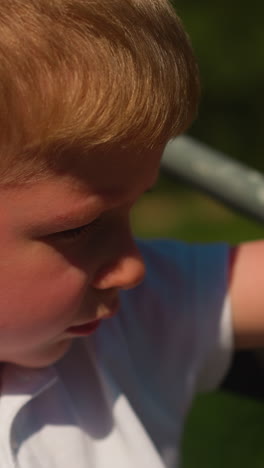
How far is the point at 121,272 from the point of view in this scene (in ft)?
2.52

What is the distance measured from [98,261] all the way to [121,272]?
0.08 ft

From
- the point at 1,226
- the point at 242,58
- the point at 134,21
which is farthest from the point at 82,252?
the point at 242,58

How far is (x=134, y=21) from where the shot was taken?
66cm

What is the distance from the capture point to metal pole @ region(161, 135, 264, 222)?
920 millimetres

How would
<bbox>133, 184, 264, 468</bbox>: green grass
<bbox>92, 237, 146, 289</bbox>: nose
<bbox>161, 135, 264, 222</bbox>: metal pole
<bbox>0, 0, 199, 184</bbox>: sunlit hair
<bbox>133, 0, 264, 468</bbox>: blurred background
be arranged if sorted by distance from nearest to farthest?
<bbox>0, 0, 199, 184</bbox>: sunlit hair, <bbox>92, 237, 146, 289</bbox>: nose, <bbox>161, 135, 264, 222</bbox>: metal pole, <bbox>133, 184, 264, 468</bbox>: green grass, <bbox>133, 0, 264, 468</bbox>: blurred background

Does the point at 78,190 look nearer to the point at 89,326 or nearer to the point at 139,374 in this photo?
the point at 89,326

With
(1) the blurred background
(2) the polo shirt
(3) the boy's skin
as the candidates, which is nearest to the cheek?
(3) the boy's skin

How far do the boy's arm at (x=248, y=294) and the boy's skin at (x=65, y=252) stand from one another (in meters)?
0.19

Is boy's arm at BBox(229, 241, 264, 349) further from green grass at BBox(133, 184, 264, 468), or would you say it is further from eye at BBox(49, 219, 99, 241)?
green grass at BBox(133, 184, 264, 468)

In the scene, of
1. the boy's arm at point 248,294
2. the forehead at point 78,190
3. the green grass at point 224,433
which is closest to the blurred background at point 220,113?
the green grass at point 224,433

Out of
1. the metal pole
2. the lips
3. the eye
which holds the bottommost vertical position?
the lips

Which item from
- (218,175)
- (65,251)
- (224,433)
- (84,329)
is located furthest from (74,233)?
(224,433)

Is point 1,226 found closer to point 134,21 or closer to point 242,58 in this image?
point 134,21

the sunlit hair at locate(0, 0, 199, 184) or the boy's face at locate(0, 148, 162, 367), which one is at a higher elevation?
the sunlit hair at locate(0, 0, 199, 184)
